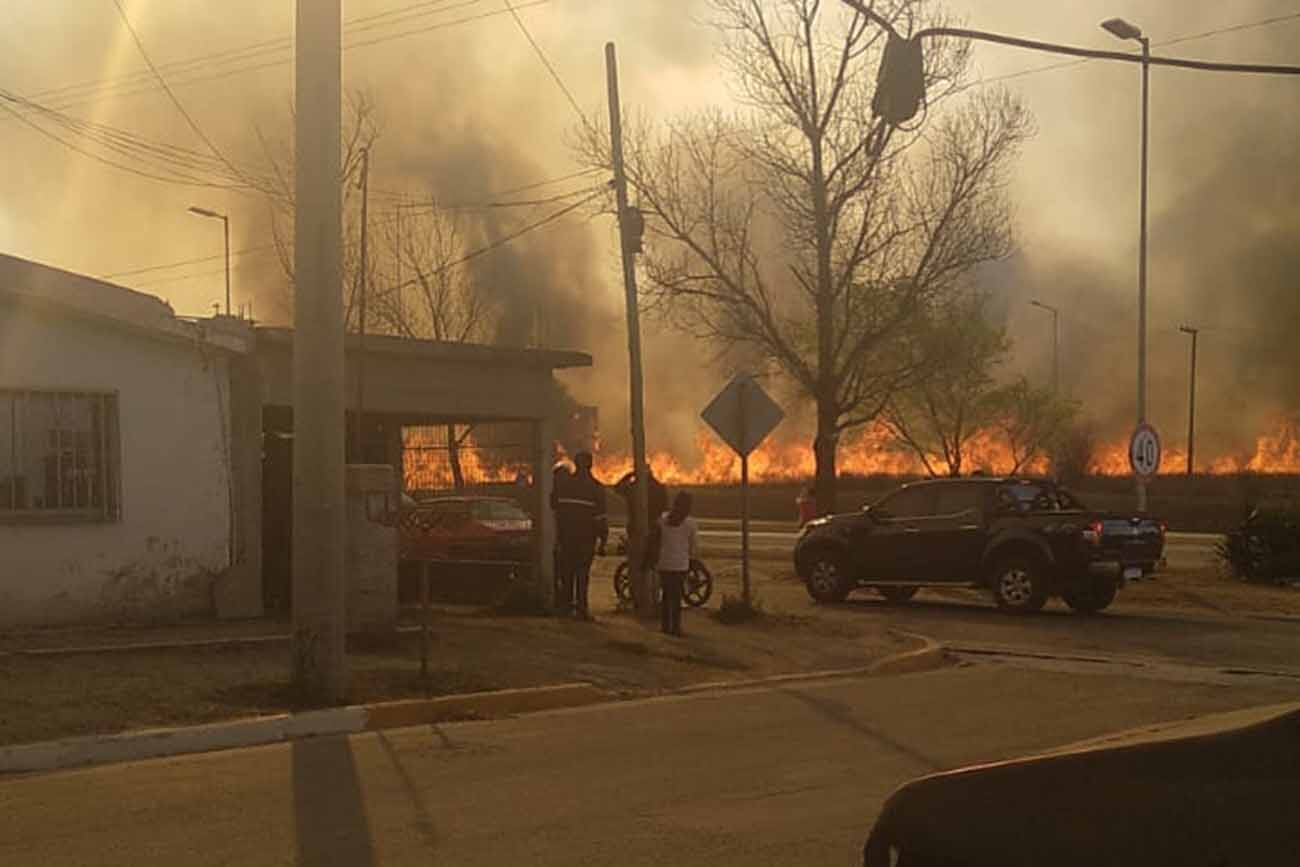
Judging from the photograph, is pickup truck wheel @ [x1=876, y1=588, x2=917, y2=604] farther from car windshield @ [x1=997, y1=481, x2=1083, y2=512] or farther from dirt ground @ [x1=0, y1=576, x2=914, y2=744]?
dirt ground @ [x1=0, y1=576, x2=914, y2=744]

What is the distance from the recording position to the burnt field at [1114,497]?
168 ft

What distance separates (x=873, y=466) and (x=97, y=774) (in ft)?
198

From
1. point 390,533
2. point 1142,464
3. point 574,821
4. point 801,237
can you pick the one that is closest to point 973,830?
point 574,821

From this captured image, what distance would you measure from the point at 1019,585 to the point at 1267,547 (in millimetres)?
6420

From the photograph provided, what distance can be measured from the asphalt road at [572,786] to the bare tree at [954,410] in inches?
1260

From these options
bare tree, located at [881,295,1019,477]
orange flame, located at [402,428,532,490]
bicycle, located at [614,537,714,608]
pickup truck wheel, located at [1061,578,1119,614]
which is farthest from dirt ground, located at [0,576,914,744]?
bare tree, located at [881,295,1019,477]

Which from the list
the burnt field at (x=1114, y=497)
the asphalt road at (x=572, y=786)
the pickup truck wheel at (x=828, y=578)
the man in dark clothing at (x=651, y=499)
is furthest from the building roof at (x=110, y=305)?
Result: the burnt field at (x=1114, y=497)

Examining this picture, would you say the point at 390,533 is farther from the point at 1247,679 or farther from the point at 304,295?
the point at 1247,679

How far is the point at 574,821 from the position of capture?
7.86 meters

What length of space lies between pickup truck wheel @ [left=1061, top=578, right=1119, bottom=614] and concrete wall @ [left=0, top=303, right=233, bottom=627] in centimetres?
1044

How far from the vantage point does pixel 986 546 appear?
21234 mm

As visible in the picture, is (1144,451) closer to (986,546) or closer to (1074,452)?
(986,546)

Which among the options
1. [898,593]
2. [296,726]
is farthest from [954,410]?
[296,726]

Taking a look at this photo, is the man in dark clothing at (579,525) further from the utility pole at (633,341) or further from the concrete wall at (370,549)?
the concrete wall at (370,549)
